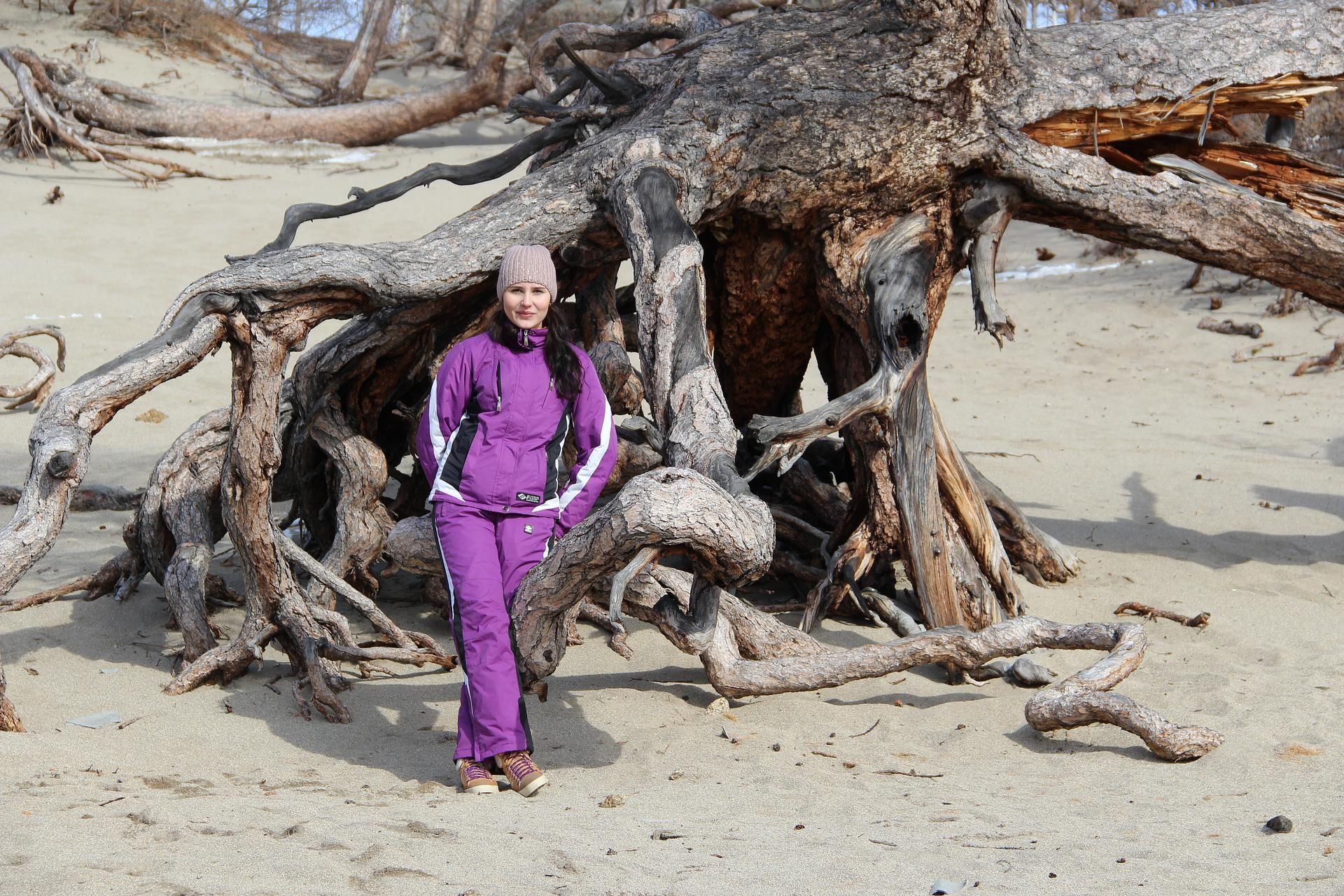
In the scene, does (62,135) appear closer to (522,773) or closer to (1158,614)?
(522,773)

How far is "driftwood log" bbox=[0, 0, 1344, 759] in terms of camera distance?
4348 mm

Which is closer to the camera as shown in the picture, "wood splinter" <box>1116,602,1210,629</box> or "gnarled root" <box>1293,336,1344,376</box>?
"wood splinter" <box>1116,602,1210,629</box>

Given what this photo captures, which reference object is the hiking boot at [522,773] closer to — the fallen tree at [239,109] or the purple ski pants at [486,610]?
the purple ski pants at [486,610]

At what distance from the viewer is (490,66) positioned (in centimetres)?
1551

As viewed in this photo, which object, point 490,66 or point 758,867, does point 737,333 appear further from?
point 490,66

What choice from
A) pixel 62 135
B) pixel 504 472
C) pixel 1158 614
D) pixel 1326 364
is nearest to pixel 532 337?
pixel 504 472

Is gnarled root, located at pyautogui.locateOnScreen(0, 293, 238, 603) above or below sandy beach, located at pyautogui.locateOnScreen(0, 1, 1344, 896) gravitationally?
above

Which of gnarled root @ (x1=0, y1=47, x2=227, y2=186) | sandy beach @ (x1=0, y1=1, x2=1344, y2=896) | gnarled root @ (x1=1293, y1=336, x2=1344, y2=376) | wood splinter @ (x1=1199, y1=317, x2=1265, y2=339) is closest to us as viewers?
sandy beach @ (x1=0, y1=1, x2=1344, y2=896)

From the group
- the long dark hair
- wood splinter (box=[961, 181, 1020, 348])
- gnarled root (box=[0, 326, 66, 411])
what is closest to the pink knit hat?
the long dark hair

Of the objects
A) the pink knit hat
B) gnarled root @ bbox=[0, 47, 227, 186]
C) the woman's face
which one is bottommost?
the woman's face

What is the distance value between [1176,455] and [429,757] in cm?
565

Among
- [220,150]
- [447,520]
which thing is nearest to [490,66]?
[220,150]

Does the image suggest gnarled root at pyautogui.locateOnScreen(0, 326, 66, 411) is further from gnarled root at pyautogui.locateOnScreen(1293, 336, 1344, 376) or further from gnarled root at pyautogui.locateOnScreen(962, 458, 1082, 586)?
gnarled root at pyautogui.locateOnScreen(1293, 336, 1344, 376)

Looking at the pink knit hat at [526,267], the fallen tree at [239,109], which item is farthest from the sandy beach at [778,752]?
the fallen tree at [239,109]
